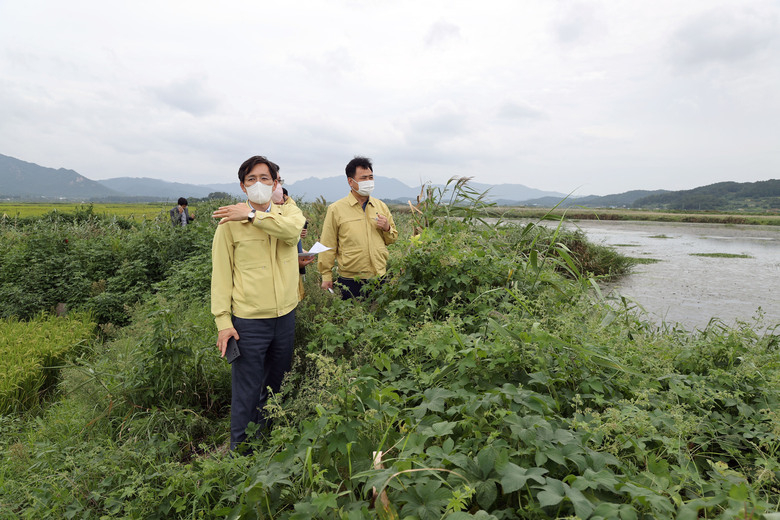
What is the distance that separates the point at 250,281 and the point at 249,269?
0.30ft

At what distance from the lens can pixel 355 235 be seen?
13.8 ft

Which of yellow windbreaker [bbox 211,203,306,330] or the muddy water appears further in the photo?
the muddy water

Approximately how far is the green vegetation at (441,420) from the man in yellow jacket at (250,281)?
Answer: 40cm

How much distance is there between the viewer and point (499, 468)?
4.43 ft

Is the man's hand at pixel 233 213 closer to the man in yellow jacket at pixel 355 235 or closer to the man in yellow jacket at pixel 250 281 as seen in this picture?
the man in yellow jacket at pixel 250 281

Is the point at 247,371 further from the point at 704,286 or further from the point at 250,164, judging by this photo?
the point at 704,286

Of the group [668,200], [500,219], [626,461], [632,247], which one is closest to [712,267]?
[632,247]

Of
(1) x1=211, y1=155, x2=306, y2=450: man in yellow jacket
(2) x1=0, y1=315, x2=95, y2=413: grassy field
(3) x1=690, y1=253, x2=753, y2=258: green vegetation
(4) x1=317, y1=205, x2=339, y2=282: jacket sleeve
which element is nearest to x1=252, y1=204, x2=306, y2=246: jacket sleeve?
(1) x1=211, y1=155, x2=306, y2=450: man in yellow jacket

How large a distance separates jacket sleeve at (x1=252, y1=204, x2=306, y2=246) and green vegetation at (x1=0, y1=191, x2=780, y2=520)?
74 centimetres

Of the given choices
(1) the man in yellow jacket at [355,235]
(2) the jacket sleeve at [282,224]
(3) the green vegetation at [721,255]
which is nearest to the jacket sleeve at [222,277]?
(2) the jacket sleeve at [282,224]

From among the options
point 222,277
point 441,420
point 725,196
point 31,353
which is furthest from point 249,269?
point 725,196

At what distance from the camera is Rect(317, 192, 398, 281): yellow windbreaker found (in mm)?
4215

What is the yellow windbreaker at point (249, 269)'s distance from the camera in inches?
108

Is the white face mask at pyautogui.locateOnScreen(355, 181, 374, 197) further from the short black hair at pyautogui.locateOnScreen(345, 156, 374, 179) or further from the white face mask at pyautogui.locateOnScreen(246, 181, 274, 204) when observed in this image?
the white face mask at pyautogui.locateOnScreen(246, 181, 274, 204)
